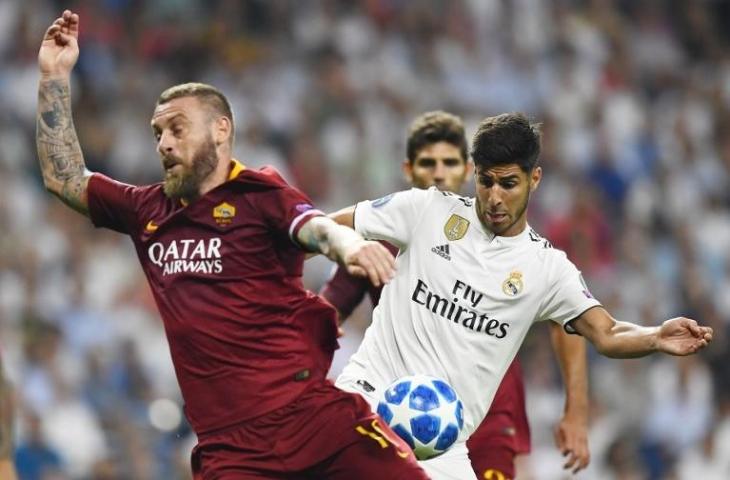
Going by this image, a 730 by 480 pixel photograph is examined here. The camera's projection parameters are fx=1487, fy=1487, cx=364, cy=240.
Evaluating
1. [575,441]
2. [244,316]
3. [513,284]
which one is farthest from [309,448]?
[575,441]

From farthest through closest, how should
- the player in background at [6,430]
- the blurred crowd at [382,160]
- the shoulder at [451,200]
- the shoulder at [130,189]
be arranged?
1. the blurred crowd at [382,160]
2. the player in background at [6,430]
3. the shoulder at [451,200]
4. the shoulder at [130,189]

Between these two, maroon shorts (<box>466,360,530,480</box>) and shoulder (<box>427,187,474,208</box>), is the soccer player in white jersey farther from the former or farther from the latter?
maroon shorts (<box>466,360,530,480</box>)

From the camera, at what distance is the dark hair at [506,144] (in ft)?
22.5

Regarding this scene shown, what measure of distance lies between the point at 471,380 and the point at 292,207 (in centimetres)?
139

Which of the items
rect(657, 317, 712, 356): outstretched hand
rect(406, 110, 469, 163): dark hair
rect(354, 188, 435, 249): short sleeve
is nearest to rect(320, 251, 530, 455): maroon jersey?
rect(406, 110, 469, 163): dark hair

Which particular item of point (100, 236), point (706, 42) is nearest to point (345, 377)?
point (100, 236)

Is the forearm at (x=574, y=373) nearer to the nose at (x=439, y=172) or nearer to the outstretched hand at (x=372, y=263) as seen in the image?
the nose at (x=439, y=172)

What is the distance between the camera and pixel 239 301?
6062 mm

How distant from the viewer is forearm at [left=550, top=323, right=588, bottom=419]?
26.4 feet

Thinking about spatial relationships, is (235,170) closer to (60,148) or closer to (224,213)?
(224,213)

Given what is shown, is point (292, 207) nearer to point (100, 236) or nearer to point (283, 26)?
point (100, 236)

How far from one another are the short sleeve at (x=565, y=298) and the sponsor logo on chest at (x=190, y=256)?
1703 mm

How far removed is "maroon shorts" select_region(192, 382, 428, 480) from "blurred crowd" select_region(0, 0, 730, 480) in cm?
544

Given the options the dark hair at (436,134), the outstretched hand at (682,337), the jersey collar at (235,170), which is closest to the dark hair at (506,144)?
the outstretched hand at (682,337)
